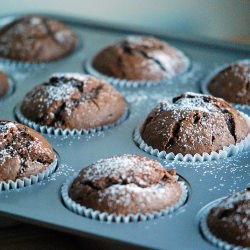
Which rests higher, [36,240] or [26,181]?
[26,181]

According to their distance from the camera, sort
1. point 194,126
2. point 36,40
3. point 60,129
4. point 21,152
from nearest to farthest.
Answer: point 21,152 → point 194,126 → point 60,129 → point 36,40

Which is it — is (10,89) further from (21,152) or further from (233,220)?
(233,220)

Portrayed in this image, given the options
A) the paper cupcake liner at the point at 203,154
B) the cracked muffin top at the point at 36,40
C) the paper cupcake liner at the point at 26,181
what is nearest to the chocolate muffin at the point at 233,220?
the paper cupcake liner at the point at 203,154

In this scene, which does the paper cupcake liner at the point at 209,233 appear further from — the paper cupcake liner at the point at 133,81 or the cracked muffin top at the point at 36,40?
the cracked muffin top at the point at 36,40

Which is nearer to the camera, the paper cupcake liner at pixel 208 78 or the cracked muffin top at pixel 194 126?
the cracked muffin top at pixel 194 126

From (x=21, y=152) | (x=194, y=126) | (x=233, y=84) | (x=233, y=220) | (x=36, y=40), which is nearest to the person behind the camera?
(x=233, y=220)

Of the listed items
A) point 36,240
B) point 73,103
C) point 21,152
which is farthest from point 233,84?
point 36,240

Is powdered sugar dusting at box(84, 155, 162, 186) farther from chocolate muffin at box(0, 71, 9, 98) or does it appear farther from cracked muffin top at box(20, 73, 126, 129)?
chocolate muffin at box(0, 71, 9, 98)

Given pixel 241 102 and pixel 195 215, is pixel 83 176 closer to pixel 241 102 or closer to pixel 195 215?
pixel 195 215
